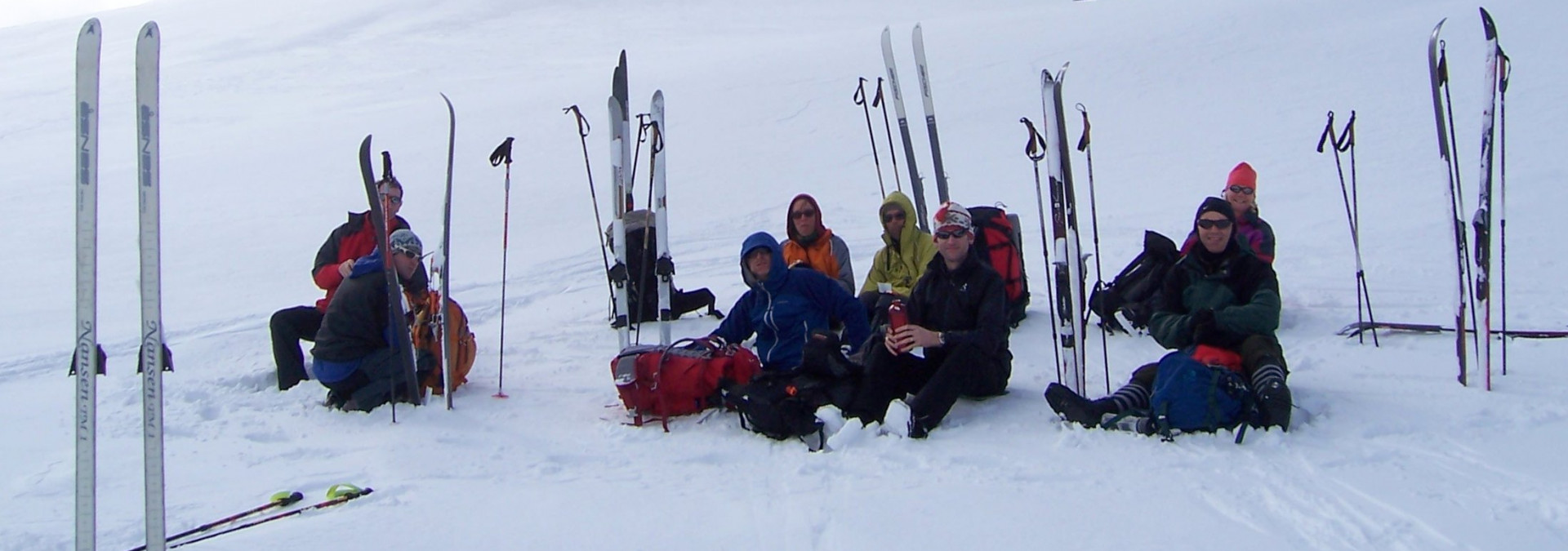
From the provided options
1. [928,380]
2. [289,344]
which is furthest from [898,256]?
[289,344]

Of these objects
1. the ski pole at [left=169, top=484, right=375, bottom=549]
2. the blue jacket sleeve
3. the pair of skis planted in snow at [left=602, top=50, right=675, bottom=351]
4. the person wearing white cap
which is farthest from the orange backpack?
the person wearing white cap

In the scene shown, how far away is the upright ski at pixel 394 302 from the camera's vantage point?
4652 millimetres

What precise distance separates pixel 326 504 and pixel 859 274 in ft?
15.7

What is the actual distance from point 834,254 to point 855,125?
8.60m

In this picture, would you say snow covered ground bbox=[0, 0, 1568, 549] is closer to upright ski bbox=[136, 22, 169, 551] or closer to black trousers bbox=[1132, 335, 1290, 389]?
black trousers bbox=[1132, 335, 1290, 389]

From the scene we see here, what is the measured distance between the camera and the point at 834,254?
6.01 metres

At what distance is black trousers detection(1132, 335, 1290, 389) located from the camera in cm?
414

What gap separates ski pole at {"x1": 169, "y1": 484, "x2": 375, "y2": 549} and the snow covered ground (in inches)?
2.3

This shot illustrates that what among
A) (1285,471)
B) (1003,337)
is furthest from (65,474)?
(1285,471)

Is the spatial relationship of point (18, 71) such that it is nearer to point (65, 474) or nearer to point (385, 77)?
point (385, 77)

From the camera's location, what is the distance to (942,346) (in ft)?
14.5

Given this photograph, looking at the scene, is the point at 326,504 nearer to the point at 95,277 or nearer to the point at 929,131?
the point at 95,277

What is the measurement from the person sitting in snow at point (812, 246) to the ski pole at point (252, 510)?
112 inches

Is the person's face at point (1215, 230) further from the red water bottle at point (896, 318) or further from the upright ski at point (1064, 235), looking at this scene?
the red water bottle at point (896, 318)
